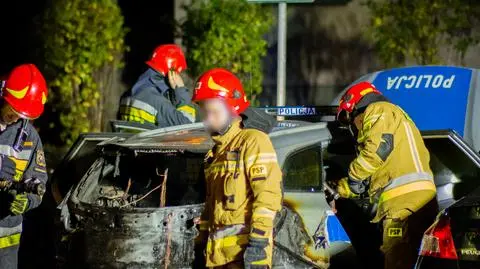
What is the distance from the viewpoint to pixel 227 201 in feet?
18.0

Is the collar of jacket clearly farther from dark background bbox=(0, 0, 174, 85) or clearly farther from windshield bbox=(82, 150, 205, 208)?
dark background bbox=(0, 0, 174, 85)

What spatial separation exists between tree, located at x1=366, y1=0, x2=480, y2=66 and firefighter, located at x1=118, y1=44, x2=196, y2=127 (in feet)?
13.2

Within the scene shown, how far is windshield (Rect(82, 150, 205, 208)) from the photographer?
6.39 metres

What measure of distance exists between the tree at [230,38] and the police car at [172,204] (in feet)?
17.6

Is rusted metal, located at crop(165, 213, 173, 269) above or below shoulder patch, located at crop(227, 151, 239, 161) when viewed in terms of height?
below

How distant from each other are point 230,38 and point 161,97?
144 inches

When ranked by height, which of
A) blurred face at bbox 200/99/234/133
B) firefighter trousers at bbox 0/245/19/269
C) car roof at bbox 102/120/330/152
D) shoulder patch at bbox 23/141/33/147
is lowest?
firefighter trousers at bbox 0/245/19/269

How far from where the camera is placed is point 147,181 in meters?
6.62

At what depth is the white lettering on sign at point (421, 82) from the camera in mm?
8414

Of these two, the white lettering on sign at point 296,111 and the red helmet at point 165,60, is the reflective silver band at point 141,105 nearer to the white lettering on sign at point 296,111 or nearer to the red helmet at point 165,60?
the red helmet at point 165,60

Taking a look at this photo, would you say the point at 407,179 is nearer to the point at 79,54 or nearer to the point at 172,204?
the point at 172,204

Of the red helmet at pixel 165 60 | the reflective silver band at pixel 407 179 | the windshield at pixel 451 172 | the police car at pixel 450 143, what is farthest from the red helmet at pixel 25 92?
the windshield at pixel 451 172

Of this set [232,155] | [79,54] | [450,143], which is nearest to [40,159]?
[232,155]

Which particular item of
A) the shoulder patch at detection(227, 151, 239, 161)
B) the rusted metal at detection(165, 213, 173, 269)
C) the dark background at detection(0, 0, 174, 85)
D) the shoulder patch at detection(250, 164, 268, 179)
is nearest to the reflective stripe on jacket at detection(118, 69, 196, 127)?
the rusted metal at detection(165, 213, 173, 269)
